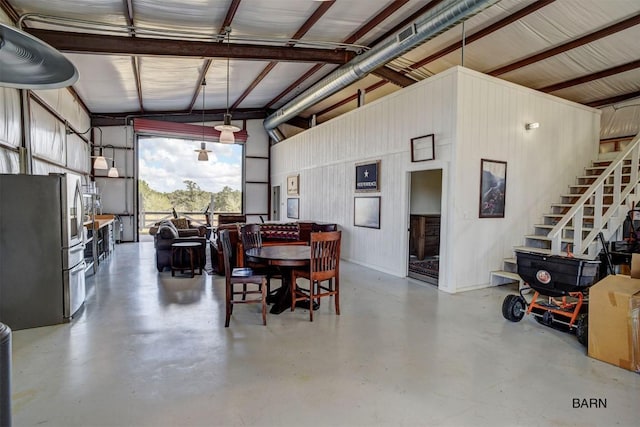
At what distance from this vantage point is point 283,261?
3.68 meters

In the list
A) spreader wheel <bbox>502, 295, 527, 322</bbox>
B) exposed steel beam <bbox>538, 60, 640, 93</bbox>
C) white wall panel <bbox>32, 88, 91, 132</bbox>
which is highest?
exposed steel beam <bbox>538, 60, 640, 93</bbox>

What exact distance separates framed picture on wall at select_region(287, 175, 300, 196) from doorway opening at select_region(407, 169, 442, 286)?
3.57 meters

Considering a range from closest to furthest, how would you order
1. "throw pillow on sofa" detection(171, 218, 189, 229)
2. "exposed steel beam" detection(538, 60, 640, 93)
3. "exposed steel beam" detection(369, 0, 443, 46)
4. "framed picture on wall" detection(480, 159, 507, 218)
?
"exposed steel beam" detection(369, 0, 443, 46) < "framed picture on wall" detection(480, 159, 507, 218) < "exposed steel beam" detection(538, 60, 640, 93) < "throw pillow on sofa" detection(171, 218, 189, 229)

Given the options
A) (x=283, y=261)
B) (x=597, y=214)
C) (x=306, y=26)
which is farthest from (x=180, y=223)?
(x=597, y=214)

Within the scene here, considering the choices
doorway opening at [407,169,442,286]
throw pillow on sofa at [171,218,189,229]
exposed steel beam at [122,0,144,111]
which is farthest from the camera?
throw pillow on sofa at [171,218,189,229]

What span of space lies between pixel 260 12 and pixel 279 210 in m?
7.70

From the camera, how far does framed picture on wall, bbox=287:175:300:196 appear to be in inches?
399

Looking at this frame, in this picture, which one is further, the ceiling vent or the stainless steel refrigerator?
the ceiling vent

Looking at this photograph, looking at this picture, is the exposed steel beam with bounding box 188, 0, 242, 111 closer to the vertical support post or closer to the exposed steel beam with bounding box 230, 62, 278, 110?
the exposed steel beam with bounding box 230, 62, 278, 110

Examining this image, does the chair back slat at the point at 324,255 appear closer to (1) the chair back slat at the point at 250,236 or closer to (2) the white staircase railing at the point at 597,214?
(1) the chair back slat at the point at 250,236

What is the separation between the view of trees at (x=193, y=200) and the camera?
1222 cm

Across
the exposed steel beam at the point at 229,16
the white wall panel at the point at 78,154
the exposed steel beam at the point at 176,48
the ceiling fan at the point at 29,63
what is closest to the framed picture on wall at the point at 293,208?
the exposed steel beam at the point at 176,48

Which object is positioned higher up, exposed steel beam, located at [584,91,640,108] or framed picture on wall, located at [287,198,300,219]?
exposed steel beam, located at [584,91,640,108]

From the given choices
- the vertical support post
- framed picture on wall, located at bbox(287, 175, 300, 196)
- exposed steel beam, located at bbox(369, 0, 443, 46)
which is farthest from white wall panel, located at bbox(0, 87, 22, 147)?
framed picture on wall, located at bbox(287, 175, 300, 196)
